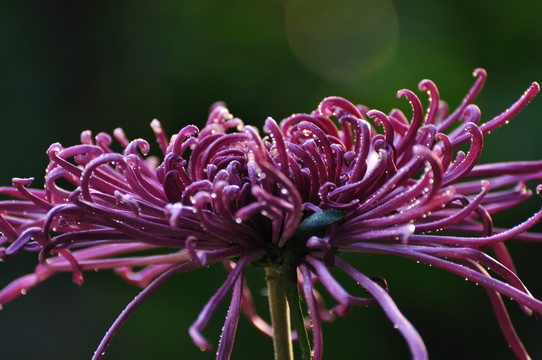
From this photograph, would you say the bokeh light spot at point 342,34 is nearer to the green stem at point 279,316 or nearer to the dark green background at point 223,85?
the dark green background at point 223,85

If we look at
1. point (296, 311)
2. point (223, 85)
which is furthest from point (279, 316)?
point (223, 85)

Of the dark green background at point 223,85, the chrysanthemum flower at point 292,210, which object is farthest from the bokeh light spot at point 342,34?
the chrysanthemum flower at point 292,210

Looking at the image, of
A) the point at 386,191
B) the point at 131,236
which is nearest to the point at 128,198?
the point at 131,236

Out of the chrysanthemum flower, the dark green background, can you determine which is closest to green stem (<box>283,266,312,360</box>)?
the chrysanthemum flower

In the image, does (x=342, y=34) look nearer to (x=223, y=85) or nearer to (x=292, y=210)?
(x=223, y=85)

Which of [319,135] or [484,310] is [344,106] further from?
[484,310]

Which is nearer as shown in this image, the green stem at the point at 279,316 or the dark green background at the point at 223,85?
the green stem at the point at 279,316
